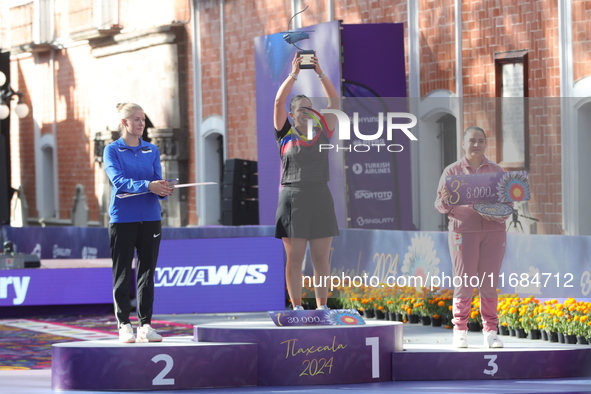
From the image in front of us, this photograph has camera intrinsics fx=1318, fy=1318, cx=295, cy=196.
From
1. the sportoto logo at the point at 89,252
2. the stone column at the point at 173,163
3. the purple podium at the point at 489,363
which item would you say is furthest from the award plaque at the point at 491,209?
the stone column at the point at 173,163

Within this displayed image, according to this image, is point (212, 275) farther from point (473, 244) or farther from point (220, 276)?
point (473, 244)

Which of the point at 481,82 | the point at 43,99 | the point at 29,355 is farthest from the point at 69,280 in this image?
the point at 43,99

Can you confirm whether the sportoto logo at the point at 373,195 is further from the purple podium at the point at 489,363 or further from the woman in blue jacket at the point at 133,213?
the woman in blue jacket at the point at 133,213

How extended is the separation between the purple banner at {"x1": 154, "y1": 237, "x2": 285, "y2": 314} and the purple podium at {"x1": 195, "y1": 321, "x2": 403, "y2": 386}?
5.34m

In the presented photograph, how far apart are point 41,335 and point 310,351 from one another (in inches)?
202

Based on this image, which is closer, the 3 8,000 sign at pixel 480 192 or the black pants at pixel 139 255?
the black pants at pixel 139 255

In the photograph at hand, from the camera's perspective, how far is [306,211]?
29.9 ft

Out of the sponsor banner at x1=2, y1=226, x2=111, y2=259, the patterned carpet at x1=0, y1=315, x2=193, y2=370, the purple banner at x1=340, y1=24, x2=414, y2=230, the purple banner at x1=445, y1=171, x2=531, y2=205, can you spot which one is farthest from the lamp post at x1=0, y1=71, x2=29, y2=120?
the purple banner at x1=445, y1=171, x2=531, y2=205

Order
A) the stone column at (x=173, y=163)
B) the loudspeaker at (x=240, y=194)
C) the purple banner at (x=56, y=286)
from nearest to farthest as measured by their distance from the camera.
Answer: the purple banner at (x=56, y=286)
the loudspeaker at (x=240, y=194)
the stone column at (x=173, y=163)

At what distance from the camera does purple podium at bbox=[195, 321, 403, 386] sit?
29.0 feet

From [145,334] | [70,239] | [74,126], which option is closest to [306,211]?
[145,334]

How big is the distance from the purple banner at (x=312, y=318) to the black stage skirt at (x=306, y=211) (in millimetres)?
536

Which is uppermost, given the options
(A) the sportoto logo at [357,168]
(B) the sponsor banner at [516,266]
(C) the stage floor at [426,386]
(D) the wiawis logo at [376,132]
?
(D) the wiawis logo at [376,132]

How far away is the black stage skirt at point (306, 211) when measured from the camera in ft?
29.9
